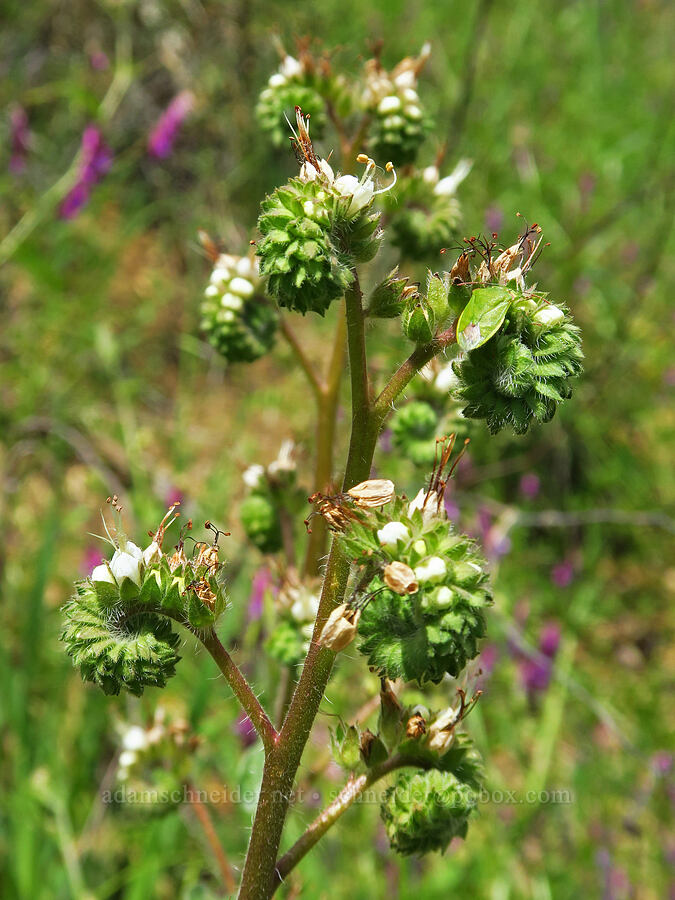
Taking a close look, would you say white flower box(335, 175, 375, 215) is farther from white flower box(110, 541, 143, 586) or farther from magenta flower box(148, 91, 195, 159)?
magenta flower box(148, 91, 195, 159)

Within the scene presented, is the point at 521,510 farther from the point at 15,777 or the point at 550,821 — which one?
the point at 15,777

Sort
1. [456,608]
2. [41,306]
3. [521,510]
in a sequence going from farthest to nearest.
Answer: [41,306], [521,510], [456,608]

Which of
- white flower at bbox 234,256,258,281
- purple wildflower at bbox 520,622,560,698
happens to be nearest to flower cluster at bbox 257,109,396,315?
white flower at bbox 234,256,258,281

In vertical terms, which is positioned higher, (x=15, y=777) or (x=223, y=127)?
(x=223, y=127)

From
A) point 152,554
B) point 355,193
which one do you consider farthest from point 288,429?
point 355,193

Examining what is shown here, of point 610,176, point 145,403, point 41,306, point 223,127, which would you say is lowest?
point 145,403

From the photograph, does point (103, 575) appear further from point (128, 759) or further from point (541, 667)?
point (541, 667)

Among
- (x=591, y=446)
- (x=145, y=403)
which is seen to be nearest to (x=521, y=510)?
(x=591, y=446)
